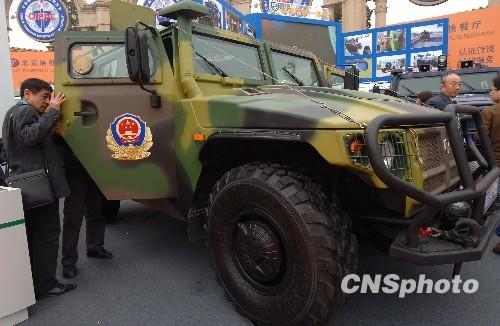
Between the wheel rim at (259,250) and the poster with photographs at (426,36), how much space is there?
40.9ft

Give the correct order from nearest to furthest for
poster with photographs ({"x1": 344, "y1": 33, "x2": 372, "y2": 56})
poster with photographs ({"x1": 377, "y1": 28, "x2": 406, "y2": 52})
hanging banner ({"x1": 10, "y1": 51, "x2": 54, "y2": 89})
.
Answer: poster with photographs ({"x1": 377, "y1": 28, "x2": 406, "y2": 52})
poster with photographs ({"x1": 344, "y1": 33, "x2": 372, "y2": 56})
hanging banner ({"x1": 10, "y1": 51, "x2": 54, "y2": 89})

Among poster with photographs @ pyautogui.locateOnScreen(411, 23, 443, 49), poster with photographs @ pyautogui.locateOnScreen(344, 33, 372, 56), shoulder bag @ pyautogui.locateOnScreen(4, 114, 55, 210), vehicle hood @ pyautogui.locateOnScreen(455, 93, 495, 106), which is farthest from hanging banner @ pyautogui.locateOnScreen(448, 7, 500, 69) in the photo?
shoulder bag @ pyautogui.locateOnScreen(4, 114, 55, 210)

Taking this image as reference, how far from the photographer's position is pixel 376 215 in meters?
2.21


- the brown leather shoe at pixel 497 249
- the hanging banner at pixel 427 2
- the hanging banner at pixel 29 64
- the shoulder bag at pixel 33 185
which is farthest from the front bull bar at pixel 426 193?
the hanging banner at pixel 29 64

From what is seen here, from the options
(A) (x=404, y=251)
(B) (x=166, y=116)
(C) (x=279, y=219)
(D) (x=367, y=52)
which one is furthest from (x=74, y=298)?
(D) (x=367, y=52)

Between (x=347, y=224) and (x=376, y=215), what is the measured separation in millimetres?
186

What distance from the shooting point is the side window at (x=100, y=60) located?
294 cm

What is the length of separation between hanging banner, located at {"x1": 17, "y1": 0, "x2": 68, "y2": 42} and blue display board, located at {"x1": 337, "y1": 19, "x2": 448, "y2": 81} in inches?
350

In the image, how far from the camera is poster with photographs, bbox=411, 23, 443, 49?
12562mm

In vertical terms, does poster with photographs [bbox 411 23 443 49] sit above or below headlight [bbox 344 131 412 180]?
above

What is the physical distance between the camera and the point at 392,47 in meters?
13.4

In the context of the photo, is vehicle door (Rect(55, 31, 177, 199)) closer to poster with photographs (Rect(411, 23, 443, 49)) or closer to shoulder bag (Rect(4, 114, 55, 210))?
shoulder bag (Rect(4, 114, 55, 210))

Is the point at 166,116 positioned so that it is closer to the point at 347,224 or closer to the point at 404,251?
the point at 347,224

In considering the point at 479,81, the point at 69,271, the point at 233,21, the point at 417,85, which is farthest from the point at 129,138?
the point at 479,81
